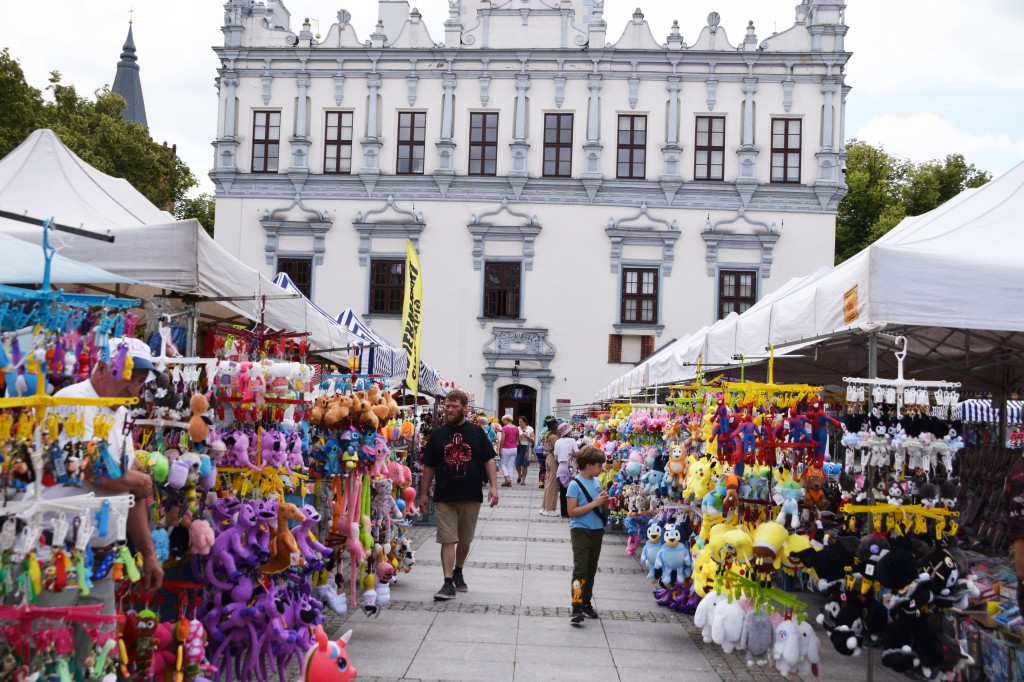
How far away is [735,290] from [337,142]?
14785mm

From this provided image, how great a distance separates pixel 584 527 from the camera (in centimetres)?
738

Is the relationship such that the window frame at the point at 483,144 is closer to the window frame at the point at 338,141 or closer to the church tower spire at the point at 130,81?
the window frame at the point at 338,141

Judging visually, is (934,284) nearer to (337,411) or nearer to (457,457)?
(337,411)

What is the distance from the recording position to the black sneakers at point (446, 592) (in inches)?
314

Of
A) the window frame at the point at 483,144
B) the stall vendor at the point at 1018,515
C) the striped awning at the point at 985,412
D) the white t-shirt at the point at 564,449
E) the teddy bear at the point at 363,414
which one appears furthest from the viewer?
the window frame at the point at 483,144

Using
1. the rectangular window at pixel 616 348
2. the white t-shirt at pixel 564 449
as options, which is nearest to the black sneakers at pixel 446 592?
the white t-shirt at pixel 564 449

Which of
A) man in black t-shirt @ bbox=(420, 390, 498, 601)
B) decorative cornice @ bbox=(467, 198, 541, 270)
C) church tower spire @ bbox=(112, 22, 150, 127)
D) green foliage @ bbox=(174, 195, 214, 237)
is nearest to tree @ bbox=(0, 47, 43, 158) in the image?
decorative cornice @ bbox=(467, 198, 541, 270)

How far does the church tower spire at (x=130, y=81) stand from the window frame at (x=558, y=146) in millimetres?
38697

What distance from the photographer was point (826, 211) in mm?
29688

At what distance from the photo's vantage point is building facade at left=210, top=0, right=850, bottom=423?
29734 mm

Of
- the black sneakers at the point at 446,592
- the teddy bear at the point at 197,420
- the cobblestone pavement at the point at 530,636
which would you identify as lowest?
the cobblestone pavement at the point at 530,636

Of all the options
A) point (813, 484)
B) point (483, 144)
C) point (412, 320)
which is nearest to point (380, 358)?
point (412, 320)

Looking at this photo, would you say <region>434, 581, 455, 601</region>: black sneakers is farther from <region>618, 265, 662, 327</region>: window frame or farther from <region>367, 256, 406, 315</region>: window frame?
<region>367, 256, 406, 315</region>: window frame

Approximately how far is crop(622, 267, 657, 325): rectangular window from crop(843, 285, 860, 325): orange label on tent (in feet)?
80.7
